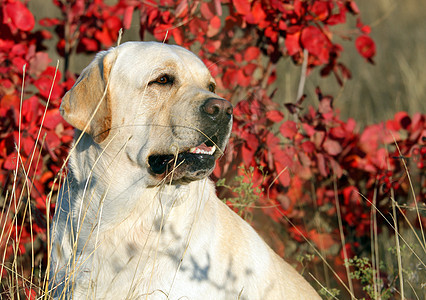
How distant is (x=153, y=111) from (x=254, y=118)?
1.02 m

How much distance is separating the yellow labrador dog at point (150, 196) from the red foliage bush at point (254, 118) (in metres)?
0.72

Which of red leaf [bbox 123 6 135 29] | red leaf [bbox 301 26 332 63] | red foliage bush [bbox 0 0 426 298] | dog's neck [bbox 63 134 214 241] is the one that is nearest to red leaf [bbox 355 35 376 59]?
red foliage bush [bbox 0 0 426 298]

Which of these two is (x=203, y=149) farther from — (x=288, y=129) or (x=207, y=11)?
(x=207, y=11)

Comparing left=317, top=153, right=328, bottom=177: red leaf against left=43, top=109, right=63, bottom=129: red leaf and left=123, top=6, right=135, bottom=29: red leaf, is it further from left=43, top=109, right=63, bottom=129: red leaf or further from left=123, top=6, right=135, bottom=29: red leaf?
left=43, top=109, right=63, bottom=129: red leaf

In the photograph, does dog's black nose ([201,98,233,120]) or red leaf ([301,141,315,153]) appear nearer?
dog's black nose ([201,98,233,120])

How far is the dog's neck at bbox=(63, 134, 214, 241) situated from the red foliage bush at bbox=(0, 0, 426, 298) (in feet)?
2.26

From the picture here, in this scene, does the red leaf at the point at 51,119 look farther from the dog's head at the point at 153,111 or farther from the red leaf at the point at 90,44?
the red leaf at the point at 90,44

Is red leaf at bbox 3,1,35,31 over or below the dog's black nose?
below

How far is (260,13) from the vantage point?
360cm

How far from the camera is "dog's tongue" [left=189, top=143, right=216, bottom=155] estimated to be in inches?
96.3

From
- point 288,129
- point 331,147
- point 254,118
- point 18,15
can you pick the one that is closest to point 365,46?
point 331,147

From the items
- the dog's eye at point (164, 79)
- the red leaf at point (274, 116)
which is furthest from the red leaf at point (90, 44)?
the dog's eye at point (164, 79)

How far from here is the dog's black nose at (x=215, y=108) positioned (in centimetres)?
237

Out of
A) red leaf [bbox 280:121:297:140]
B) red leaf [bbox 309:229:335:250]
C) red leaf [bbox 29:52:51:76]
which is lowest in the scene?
red leaf [bbox 309:229:335:250]
